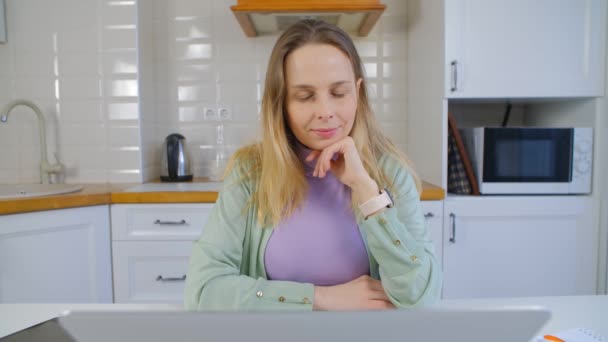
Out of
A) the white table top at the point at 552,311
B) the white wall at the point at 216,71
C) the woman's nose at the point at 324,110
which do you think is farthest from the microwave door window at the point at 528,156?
the woman's nose at the point at 324,110

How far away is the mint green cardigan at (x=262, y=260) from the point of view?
2.59ft

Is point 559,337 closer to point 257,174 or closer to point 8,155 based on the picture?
point 257,174

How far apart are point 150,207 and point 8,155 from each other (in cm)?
98

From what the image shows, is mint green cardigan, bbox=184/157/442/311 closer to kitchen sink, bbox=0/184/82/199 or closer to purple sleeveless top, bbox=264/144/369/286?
purple sleeveless top, bbox=264/144/369/286

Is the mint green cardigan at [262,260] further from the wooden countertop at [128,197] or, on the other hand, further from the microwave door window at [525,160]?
the microwave door window at [525,160]

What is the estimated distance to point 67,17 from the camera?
2008 mm

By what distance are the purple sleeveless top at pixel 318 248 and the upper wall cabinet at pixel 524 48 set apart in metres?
1.00

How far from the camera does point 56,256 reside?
158cm

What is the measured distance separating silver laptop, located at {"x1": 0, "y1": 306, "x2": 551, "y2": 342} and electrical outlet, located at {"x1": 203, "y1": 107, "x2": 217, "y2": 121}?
197cm

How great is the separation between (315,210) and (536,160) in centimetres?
119

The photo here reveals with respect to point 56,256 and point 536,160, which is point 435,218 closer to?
point 536,160

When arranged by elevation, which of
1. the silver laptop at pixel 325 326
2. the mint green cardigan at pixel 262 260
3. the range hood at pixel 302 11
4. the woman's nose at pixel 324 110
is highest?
the range hood at pixel 302 11

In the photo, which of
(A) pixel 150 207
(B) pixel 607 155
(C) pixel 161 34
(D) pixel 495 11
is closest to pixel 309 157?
(A) pixel 150 207

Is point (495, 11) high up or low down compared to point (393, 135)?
up
